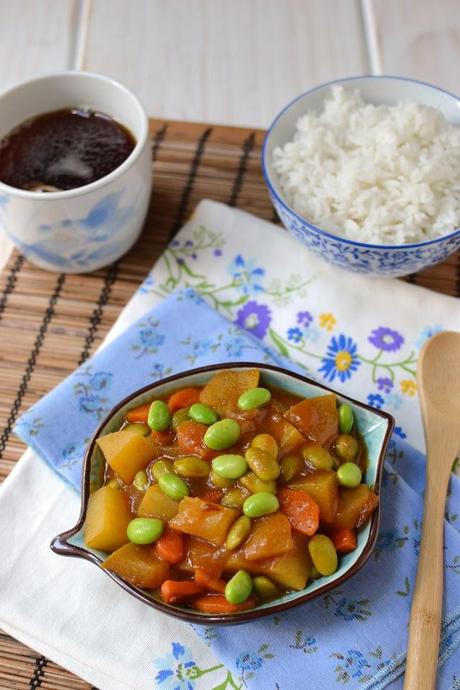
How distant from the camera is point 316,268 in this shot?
240 cm

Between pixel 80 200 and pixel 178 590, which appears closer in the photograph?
pixel 178 590

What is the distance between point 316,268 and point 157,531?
114 centimetres

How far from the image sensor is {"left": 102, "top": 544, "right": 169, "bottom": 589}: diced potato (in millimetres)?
1585

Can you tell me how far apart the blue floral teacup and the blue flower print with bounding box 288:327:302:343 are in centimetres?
62

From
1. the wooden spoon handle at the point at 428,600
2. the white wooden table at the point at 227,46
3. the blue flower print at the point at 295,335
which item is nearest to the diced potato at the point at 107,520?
the wooden spoon handle at the point at 428,600

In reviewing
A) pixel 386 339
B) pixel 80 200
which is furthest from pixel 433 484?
pixel 80 200

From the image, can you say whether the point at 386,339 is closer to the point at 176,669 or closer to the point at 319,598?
the point at 319,598

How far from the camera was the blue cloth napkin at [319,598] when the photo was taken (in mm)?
1674

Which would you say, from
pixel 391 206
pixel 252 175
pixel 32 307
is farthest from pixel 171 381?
pixel 252 175

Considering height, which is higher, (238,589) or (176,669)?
(238,589)

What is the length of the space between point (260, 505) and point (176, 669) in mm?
485

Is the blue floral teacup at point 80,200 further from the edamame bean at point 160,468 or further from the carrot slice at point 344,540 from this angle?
the carrot slice at point 344,540

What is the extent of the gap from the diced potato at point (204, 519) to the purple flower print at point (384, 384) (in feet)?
2.41

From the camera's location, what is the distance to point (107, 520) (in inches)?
64.3
